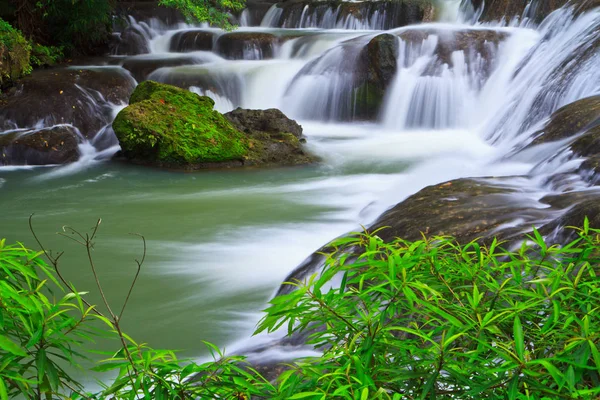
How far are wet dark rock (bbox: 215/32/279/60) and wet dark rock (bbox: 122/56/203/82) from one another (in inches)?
34.6

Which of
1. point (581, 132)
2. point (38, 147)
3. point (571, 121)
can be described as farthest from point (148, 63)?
point (581, 132)

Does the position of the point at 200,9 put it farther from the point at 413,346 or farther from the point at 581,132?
the point at 413,346

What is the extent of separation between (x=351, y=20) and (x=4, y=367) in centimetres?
1648

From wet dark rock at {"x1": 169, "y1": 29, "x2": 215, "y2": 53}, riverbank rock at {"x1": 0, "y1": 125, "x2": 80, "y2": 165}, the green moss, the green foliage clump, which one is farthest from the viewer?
wet dark rock at {"x1": 169, "y1": 29, "x2": 215, "y2": 53}

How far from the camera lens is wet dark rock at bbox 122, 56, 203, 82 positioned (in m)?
13.2

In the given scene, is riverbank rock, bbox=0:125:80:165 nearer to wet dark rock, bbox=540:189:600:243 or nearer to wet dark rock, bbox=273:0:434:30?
wet dark rock, bbox=540:189:600:243

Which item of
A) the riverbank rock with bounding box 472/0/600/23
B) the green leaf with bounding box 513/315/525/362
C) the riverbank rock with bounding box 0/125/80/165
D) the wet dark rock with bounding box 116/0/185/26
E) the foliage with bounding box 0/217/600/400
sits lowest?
the riverbank rock with bounding box 0/125/80/165

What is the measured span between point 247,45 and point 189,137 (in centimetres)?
586

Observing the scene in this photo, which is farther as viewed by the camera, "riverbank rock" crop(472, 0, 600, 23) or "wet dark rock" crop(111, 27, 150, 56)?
"wet dark rock" crop(111, 27, 150, 56)

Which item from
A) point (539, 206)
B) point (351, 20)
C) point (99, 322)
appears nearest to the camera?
point (99, 322)

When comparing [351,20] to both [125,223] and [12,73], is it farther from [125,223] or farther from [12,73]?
[125,223]

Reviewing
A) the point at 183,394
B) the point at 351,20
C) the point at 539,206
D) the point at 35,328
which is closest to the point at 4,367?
the point at 35,328

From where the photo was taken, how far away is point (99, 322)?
3.83 m

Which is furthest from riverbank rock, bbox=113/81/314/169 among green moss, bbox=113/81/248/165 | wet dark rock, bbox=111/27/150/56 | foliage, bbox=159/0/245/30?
wet dark rock, bbox=111/27/150/56
